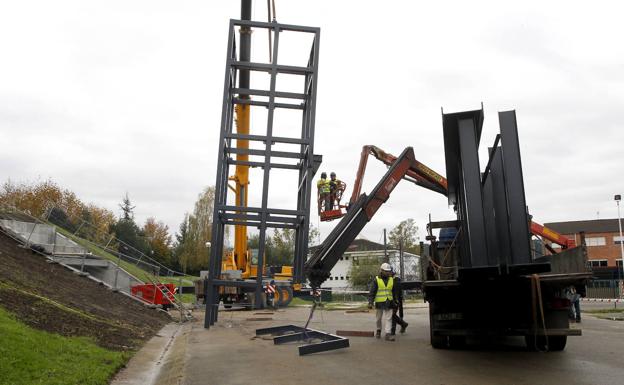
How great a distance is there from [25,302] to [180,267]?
49.5 meters

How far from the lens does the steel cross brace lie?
29.5 ft

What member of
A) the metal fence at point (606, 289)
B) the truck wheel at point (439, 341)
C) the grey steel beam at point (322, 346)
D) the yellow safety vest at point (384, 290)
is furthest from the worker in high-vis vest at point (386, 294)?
the metal fence at point (606, 289)

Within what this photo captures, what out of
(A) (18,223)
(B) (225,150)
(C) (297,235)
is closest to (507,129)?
(C) (297,235)

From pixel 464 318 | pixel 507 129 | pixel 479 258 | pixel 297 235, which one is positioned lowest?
pixel 464 318

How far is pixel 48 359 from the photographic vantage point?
657 cm

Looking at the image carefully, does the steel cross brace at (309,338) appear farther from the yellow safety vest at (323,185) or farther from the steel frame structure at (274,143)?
the yellow safety vest at (323,185)

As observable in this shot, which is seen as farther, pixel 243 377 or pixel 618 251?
pixel 618 251

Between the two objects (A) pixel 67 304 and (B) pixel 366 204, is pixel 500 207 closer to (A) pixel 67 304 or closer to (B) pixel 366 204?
(B) pixel 366 204

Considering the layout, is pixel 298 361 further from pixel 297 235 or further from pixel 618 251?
pixel 618 251

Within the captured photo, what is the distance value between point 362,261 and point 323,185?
3728 cm

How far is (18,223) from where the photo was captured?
17141 millimetres

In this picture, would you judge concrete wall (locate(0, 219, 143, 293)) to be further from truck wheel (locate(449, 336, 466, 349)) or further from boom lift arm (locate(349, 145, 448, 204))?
truck wheel (locate(449, 336, 466, 349))

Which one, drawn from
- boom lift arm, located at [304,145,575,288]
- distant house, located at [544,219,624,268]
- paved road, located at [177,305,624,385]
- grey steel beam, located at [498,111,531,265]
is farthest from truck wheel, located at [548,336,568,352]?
distant house, located at [544,219,624,268]

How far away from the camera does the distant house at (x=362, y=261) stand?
42.9m
